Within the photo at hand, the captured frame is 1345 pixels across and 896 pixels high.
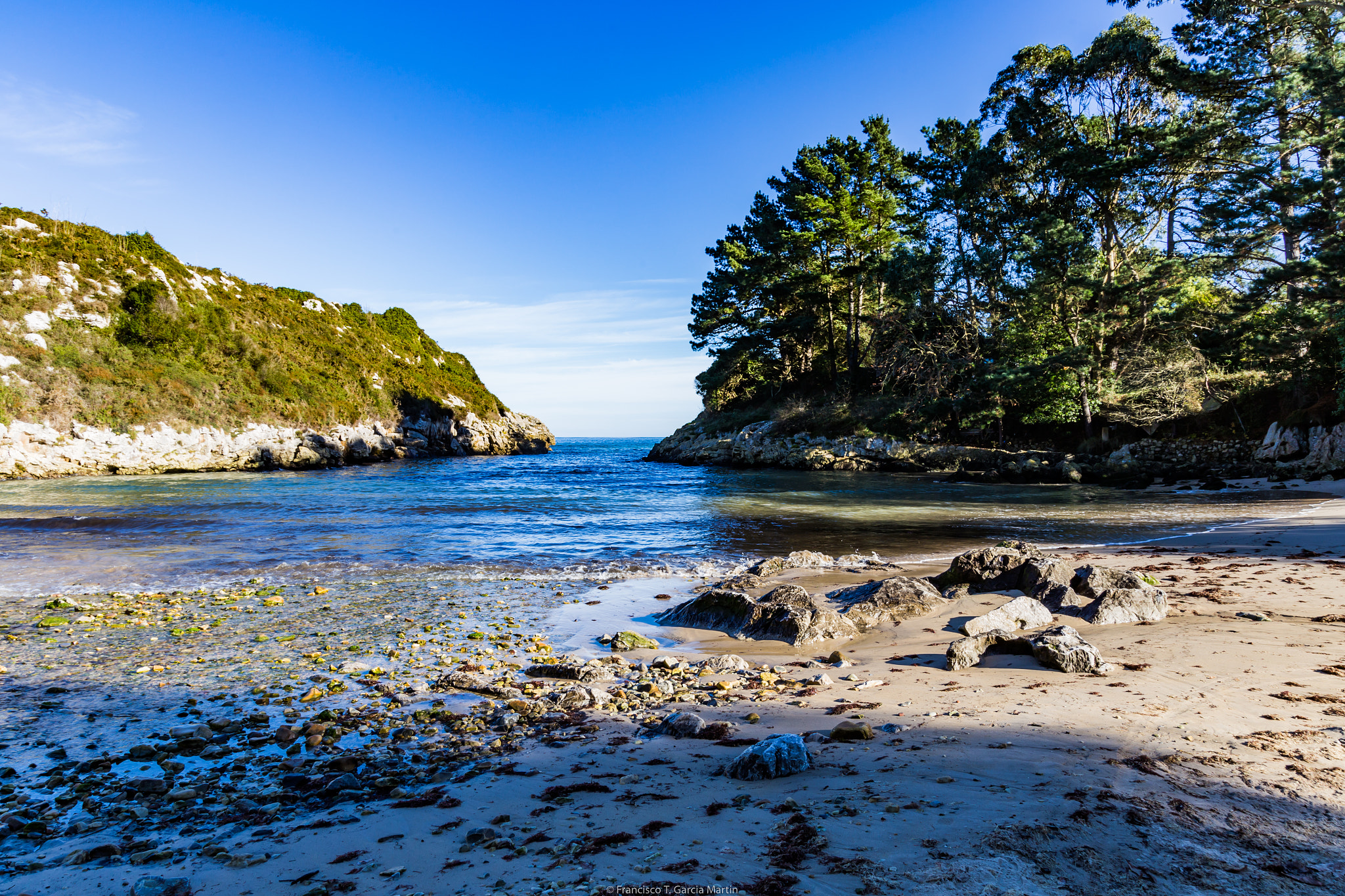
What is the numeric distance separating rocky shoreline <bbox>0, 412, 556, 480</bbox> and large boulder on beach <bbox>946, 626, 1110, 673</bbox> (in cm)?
3653

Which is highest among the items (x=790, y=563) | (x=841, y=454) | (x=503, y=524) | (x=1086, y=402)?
(x=1086, y=402)

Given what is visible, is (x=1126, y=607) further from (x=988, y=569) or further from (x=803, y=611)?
(x=803, y=611)

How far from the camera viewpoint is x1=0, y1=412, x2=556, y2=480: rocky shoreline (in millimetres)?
27359

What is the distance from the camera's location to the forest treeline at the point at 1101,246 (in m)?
19.0

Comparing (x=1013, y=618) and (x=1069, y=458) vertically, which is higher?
(x=1069, y=458)

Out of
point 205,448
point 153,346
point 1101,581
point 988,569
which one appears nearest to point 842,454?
point 988,569

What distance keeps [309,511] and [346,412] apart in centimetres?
3116

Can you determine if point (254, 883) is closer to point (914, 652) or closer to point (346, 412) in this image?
point (914, 652)

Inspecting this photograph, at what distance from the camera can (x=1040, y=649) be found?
488 cm

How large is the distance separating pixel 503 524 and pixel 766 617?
35.8 ft

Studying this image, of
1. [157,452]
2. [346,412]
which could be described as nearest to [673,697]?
[157,452]

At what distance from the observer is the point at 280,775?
11.6ft

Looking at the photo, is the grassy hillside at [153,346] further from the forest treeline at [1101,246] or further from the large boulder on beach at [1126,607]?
the large boulder on beach at [1126,607]

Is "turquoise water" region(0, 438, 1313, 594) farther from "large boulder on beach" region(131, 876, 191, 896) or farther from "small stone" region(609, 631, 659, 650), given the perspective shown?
"large boulder on beach" region(131, 876, 191, 896)
